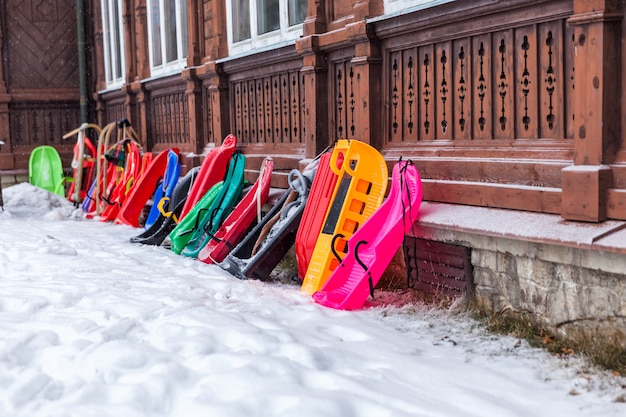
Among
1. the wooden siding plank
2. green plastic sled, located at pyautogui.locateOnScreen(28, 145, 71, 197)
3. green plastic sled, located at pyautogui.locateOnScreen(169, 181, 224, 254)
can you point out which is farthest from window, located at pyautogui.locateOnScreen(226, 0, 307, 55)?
green plastic sled, located at pyautogui.locateOnScreen(28, 145, 71, 197)

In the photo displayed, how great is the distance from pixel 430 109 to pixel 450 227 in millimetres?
1067

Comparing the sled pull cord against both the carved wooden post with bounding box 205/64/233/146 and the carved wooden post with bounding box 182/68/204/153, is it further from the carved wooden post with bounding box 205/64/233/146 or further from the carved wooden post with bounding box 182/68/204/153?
the carved wooden post with bounding box 182/68/204/153

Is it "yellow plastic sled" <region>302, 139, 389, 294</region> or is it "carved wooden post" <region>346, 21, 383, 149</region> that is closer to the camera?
"yellow plastic sled" <region>302, 139, 389, 294</region>

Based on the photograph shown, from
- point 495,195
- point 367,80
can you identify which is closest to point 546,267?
point 495,195

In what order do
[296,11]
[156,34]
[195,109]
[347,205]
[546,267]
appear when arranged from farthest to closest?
[156,34] < [195,109] < [296,11] < [347,205] < [546,267]

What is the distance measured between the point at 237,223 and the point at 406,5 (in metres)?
2.29

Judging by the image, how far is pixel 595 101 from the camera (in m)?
4.19

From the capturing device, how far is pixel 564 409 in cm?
327

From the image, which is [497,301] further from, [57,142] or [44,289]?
[57,142]

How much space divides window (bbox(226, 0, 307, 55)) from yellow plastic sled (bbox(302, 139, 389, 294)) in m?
2.22

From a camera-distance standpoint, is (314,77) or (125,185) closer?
(314,77)

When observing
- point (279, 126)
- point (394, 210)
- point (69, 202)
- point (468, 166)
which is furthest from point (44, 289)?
point (69, 202)

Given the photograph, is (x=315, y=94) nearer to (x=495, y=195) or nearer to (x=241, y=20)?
(x=241, y=20)

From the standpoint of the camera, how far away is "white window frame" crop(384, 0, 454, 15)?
17.3 feet
